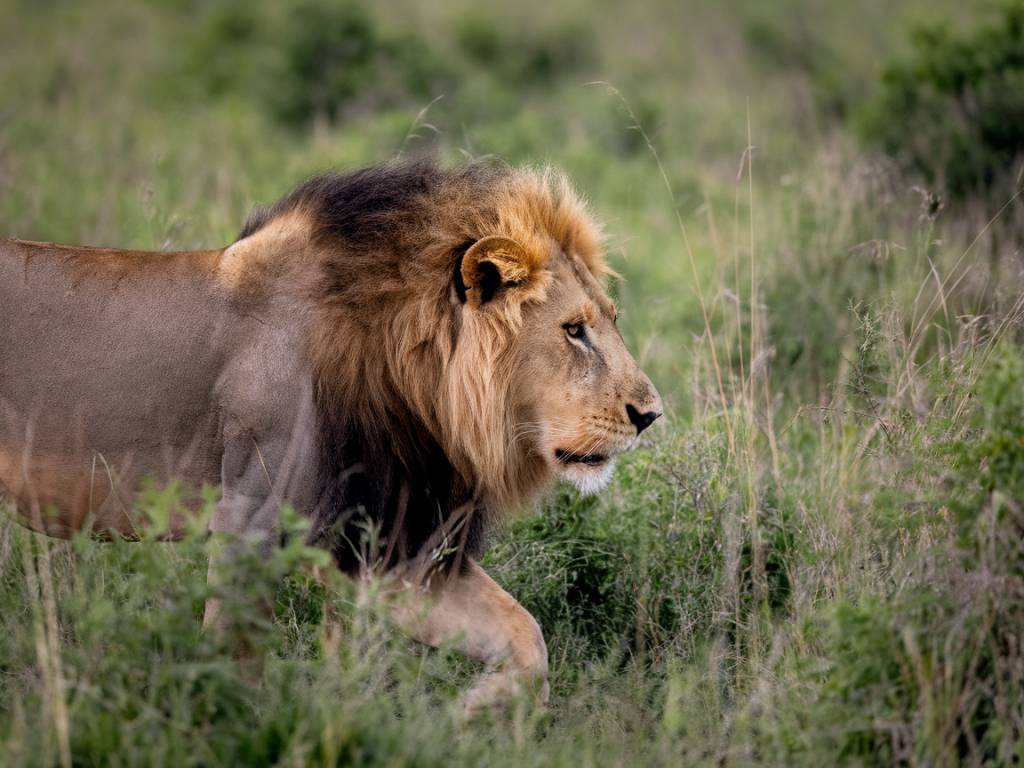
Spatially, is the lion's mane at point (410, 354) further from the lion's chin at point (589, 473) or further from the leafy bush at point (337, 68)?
the leafy bush at point (337, 68)

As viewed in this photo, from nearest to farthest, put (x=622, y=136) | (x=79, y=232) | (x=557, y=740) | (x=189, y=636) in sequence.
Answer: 1. (x=189, y=636)
2. (x=557, y=740)
3. (x=79, y=232)
4. (x=622, y=136)

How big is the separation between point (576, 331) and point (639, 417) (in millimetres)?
339

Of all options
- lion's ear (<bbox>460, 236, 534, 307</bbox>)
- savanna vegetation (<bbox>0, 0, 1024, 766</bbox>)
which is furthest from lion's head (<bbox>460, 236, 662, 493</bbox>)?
savanna vegetation (<bbox>0, 0, 1024, 766</bbox>)

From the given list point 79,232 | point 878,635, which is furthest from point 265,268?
point 79,232

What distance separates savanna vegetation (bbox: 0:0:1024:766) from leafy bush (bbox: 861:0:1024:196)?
0.03m

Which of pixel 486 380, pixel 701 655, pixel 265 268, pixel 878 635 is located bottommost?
pixel 701 655

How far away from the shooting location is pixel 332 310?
3.84 meters

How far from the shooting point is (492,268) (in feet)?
12.6

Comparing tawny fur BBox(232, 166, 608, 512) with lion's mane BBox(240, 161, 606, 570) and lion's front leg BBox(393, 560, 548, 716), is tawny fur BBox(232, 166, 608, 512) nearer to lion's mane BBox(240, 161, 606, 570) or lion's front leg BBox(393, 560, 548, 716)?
lion's mane BBox(240, 161, 606, 570)

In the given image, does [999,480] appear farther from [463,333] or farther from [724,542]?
[463,333]

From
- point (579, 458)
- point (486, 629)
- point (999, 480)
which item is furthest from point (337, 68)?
point (999, 480)

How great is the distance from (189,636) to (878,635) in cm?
178

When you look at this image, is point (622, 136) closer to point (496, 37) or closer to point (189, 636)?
point (496, 37)

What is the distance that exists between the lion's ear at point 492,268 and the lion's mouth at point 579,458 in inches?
21.5
